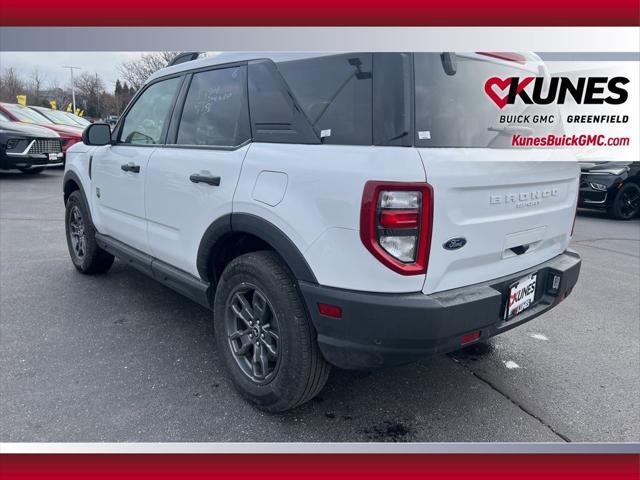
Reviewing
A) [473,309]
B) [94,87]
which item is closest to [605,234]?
[473,309]

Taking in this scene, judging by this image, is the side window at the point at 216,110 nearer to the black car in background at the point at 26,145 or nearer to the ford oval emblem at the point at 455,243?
the ford oval emblem at the point at 455,243

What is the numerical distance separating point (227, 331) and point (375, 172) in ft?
4.53

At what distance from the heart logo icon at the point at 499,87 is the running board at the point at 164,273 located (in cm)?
188

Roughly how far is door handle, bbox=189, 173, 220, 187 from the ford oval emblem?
1.28 metres

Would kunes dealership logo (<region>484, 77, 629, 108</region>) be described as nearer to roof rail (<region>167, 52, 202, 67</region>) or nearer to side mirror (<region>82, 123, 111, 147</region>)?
roof rail (<region>167, 52, 202, 67</region>)

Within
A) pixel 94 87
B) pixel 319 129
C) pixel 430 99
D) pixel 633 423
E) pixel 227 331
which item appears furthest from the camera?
pixel 94 87

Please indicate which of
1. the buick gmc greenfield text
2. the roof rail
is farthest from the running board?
the roof rail

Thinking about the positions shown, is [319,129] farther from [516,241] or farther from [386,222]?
[516,241]

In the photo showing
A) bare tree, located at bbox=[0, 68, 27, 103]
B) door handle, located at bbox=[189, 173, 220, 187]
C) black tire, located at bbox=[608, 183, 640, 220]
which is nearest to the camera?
door handle, located at bbox=[189, 173, 220, 187]

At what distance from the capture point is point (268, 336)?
8.12 ft

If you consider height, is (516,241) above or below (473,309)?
above

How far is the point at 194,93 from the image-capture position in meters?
3.06

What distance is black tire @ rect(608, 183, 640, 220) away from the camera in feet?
32.7

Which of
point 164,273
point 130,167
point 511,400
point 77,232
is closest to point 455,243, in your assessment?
point 511,400
